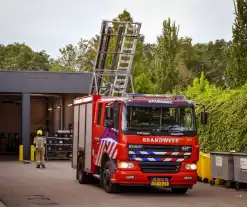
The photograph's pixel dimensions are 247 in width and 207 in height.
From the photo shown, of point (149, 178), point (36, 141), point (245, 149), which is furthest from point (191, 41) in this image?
point (149, 178)

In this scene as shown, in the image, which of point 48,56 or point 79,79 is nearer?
point 79,79

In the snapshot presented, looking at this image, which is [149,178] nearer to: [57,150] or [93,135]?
[93,135]

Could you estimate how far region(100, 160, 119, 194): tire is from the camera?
1817 cm

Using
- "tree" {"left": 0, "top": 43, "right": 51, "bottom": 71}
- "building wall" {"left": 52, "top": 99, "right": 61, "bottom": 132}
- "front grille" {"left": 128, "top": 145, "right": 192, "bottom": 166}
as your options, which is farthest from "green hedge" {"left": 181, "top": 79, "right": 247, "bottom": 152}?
"tree" {"left": 0, "top": 43, "right": 51, "bottom": 71}

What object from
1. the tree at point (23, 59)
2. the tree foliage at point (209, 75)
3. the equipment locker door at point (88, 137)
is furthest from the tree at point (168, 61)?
the tree at point (23, 59)

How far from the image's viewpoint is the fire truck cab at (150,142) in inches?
688

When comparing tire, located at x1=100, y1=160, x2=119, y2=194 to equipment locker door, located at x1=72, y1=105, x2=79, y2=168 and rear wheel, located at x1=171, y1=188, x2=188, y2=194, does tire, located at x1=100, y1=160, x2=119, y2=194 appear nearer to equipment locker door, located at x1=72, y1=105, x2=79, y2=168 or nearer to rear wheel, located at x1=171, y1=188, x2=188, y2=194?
rear wheel, located at x1=171, y1=188, x2=188, y2=194

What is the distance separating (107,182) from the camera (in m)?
18.6

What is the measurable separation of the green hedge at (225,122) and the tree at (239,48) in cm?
72

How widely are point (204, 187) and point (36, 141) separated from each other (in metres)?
12.6

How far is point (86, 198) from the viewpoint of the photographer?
1719 centimetres

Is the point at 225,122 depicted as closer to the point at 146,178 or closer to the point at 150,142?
the point at 150,142

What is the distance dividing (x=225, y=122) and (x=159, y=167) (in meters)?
6.97

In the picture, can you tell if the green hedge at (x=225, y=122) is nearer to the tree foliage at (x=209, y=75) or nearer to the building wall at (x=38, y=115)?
the tree foliage at (x=209, y=75)
